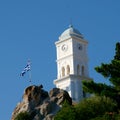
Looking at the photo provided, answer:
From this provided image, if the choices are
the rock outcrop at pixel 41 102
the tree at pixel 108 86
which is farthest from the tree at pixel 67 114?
the rock outcrop at pixel 41 102

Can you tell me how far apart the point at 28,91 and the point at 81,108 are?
434 inches

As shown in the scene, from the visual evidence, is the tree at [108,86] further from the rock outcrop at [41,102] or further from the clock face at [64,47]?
the clock face at [64,47]

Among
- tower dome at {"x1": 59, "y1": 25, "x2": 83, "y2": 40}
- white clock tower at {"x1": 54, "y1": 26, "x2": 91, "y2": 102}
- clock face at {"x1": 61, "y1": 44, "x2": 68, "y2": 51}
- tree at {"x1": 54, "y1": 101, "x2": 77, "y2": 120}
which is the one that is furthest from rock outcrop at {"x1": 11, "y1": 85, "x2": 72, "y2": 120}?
tower dome at {"x1": 59, "y1": 25, "x2": 83, "y2": 40}

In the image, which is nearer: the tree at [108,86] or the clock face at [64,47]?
the tree at [108,86]

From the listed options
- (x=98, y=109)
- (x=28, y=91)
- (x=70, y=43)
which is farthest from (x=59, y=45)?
(x=98, y=109)

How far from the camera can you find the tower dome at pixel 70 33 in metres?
97.1

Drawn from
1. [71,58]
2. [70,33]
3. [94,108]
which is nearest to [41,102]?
[94,108]

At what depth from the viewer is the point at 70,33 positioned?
97000mm

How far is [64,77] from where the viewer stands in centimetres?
9300

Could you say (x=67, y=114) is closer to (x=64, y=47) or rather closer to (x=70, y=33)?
(x=70, y=33)

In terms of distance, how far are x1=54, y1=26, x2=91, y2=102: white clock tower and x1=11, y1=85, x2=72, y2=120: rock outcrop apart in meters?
39.0

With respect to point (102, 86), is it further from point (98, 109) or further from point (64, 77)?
point (64, 77)

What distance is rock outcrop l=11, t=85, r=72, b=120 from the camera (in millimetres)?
50353

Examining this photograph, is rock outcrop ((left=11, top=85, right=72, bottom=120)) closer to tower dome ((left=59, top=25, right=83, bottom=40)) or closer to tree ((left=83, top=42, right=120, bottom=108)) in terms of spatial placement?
tree ((left=83, top=42, right=120, bottom=108))
